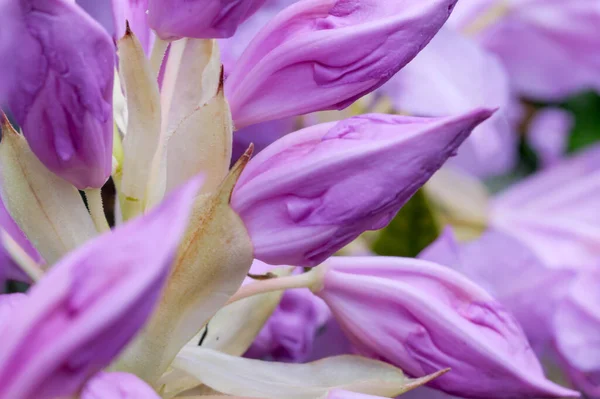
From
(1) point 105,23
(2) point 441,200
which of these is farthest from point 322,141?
(2) point 441,200

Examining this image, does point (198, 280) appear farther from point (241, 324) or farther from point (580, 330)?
point (580, 330)

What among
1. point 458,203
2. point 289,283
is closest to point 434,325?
point 289,283

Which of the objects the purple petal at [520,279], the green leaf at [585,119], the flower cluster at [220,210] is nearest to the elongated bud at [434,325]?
the flower cluster at [220,210]

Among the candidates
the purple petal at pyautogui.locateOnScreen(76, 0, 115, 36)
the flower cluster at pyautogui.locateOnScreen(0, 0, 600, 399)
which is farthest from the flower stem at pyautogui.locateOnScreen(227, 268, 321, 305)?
the purple petal at pyautogui.locateOnScreen(76, 0, 115, 36)

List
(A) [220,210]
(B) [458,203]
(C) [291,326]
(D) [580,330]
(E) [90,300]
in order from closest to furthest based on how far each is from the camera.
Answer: (E) [90,300]
(A) [220,210]
(C) [291,326]
(D) [580,330]
(B) [458,203]

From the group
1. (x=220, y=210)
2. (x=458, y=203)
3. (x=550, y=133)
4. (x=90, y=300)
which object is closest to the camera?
(x=90, y=300)

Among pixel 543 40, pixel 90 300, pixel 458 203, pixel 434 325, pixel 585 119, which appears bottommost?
pixel 585 119

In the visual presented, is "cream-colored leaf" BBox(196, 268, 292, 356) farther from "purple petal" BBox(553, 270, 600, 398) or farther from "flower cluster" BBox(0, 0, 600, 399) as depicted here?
"purple petal" BBox(553, 270, 600, 398)
